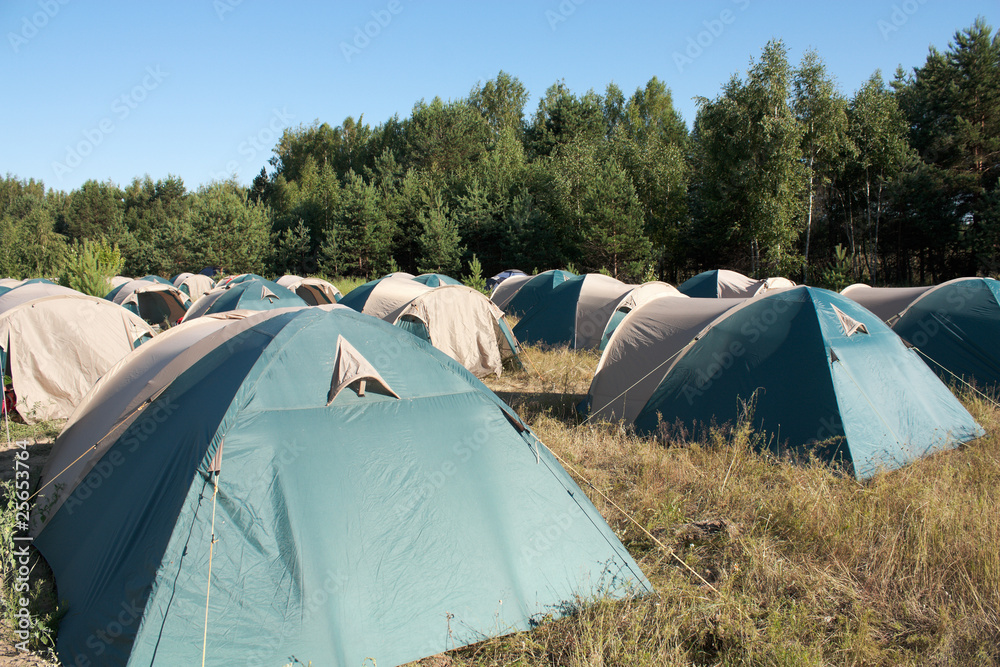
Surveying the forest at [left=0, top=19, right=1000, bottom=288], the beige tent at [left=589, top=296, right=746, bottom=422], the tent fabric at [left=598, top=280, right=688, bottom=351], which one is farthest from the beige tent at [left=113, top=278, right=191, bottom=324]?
the beige tent at [left=589, top=296, right=746, bottom=422]

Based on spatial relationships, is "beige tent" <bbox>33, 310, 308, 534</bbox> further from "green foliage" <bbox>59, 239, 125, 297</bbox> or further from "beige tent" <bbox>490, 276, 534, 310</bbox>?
"green foliage" <bbox>59, 239, 125, 297</bbox>

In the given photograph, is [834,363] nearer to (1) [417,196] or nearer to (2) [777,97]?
(2) [777,97]

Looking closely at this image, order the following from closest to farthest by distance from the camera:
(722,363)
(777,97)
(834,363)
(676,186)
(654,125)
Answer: (834,363) → (722,363) → (777,97) → (676,186) → (654,125)

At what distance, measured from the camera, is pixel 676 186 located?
28.2m

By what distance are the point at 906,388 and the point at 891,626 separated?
290 centimetres

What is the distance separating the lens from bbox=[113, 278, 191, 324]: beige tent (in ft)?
56.9

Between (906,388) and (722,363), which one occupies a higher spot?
(722,363)

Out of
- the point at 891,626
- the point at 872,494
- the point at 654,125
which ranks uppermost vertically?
the point at 654,125

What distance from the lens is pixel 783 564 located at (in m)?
3.56

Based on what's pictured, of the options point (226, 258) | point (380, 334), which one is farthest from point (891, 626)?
point (226, 258)

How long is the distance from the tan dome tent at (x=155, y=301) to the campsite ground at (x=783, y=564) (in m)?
16.1

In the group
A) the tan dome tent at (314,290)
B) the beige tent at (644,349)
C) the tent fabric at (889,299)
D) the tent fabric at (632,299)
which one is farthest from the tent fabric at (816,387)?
the tan dome tent at (314,290)

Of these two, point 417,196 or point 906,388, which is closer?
point 906,388

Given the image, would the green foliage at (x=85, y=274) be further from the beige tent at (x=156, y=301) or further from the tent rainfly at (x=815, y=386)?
the tent rainfly at (x=815, y=386)
